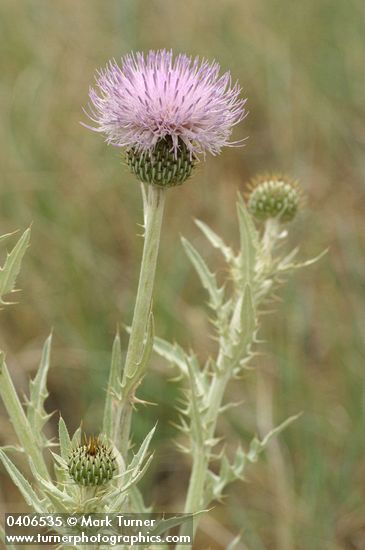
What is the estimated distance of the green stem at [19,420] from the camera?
8.06 feet

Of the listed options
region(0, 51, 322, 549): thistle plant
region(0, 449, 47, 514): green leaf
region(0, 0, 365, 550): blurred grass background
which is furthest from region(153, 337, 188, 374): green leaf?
region(0, 0, 365, 550): blurred grass background

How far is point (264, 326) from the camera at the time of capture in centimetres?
530

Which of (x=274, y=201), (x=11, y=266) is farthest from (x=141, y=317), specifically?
(x=274, y=201)

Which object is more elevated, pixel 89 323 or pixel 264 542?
pixel 89 323

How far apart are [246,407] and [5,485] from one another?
163 centimetres

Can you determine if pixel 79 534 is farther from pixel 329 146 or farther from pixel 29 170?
pixel 329 146

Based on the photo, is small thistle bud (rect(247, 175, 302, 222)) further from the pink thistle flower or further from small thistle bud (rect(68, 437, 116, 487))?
small thistle bud (rect(68, 437, 116, 487))

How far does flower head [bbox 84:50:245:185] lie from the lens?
2428mm

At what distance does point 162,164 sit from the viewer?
243 centimetres

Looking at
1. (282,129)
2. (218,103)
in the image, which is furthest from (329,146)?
(218,103)

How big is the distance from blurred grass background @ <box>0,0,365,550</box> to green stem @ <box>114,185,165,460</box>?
210 centimetres

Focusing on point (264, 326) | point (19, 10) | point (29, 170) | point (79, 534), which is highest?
point (19, 10)

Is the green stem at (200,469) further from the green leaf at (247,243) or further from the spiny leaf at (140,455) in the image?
the spiny leaf at (140,455)

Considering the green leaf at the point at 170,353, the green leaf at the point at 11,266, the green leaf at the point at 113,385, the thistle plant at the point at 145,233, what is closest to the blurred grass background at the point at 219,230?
the green leaf at the point at 170,353
